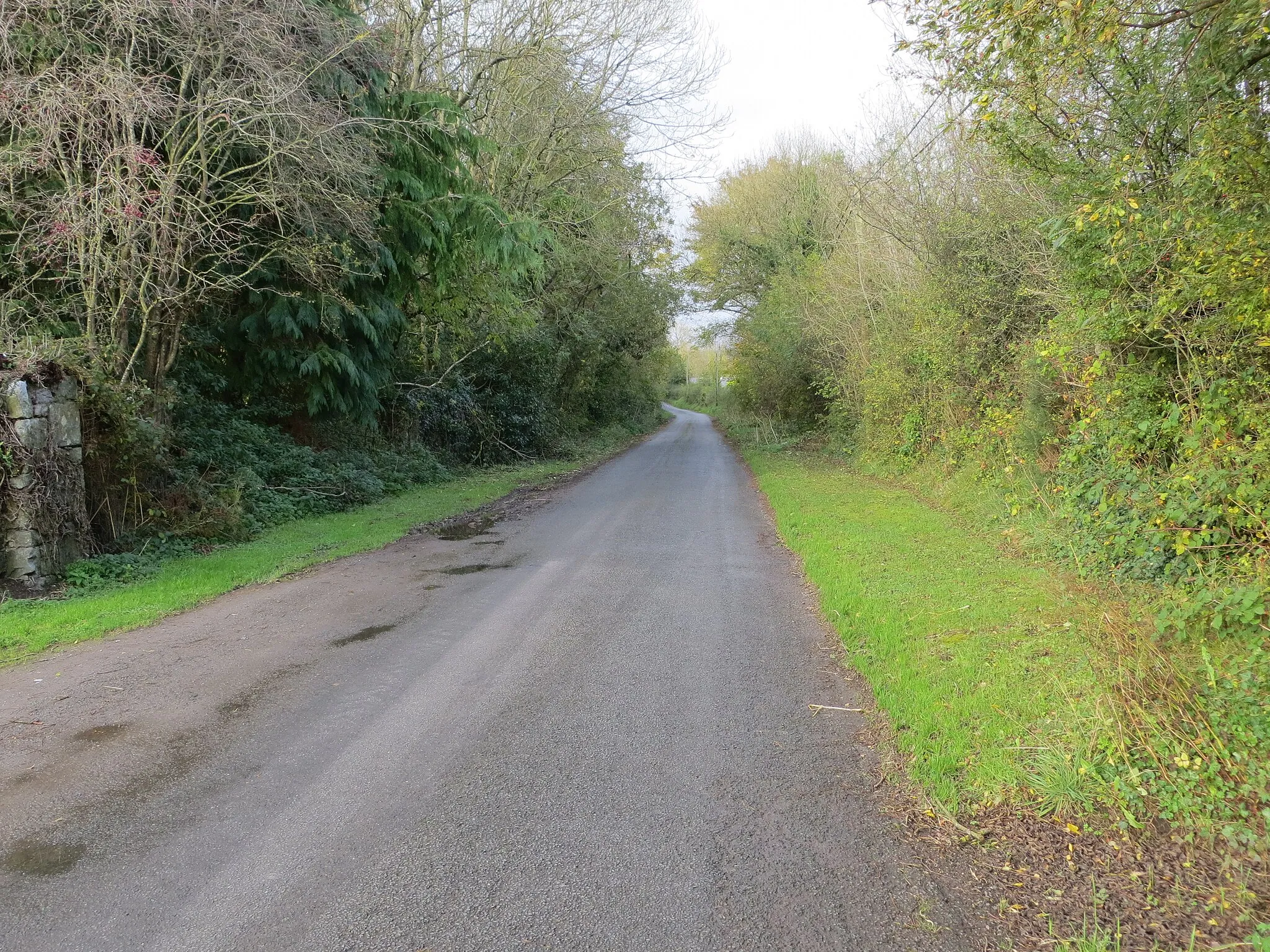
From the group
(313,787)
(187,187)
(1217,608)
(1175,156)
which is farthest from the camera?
(187,187)

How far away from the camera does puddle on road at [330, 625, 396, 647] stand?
6.25 m

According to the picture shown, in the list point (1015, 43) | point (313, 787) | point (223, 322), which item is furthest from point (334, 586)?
point (1015, 43)

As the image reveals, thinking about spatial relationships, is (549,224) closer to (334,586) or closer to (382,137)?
(382,137)

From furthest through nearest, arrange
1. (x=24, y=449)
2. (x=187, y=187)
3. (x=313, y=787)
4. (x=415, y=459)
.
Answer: (x=415, y=459) → (x=187, y=187) → (x=24, y=449) → (x=313, y=787)

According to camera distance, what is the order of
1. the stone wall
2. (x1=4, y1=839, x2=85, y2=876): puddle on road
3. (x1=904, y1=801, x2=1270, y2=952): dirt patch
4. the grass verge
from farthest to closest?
the stone wall → (x1=4, y1=839, x2=85, y2=876): puddle on road → the grass verge → (x1=904, y1=801, x2=1270, y2=952): dirt patch

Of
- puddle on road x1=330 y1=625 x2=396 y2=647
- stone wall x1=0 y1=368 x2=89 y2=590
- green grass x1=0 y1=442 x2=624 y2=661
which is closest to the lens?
puddle on road x1=330 y1=625 x2=396 y2=647

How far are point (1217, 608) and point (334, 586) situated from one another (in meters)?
7.67

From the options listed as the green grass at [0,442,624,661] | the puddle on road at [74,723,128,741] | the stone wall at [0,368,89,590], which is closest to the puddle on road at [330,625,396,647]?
the puddle on road at [74,723,128,741]

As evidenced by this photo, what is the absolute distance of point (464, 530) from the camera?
11.8 metres

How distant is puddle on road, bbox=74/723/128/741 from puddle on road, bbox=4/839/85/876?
117 cm

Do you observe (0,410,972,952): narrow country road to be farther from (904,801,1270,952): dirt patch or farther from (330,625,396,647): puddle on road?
(904,801,1270,952): dirt patch

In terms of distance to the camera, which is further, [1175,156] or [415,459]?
[415,459]

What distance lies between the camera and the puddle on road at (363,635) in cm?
625

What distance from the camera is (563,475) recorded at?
67.0 feet
